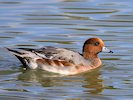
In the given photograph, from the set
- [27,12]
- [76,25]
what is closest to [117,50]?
[76,25]

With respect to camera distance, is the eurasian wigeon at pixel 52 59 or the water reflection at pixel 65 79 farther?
the eurasian wigeon at pixel 52 59

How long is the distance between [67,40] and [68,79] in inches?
107

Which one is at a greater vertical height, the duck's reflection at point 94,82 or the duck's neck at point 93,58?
the duck's neck at point 93,58

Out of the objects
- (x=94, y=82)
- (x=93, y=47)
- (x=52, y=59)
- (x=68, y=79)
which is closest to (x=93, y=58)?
(x=93, y=47)

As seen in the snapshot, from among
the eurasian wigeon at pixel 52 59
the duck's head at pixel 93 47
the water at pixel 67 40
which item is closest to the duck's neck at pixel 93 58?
the duck's head at pixel 93 47

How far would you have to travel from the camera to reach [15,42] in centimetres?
1583

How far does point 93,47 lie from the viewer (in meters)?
14.5

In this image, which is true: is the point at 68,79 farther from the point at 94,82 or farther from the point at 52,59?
the point at 52,59

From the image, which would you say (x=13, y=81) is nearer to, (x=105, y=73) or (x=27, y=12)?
(x=105, y=73)

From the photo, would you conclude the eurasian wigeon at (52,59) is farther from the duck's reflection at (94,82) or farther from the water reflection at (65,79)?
the duck's reflection at (94,82)

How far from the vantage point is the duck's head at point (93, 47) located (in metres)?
14.5

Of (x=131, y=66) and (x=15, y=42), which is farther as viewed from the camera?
(x=15, y=42)

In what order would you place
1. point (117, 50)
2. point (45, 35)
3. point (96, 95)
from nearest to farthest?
point (96, 95)
point (117, 50)
point (45, 35)

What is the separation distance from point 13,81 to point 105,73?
5.94ft
